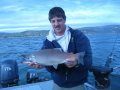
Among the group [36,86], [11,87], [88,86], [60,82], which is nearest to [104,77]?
[88,86]

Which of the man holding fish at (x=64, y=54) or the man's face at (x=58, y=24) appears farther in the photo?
the man's face at (x=58, y=24)

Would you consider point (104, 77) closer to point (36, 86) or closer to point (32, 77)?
point (36, 86)

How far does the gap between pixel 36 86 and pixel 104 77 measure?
7.13 ft

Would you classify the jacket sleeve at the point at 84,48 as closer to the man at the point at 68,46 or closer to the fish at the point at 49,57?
the man at the point at 68,46

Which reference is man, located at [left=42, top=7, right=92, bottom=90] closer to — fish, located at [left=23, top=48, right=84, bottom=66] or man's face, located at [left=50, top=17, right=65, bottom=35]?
man's face, located at [left=50, top=17, right=65, bottom=35]

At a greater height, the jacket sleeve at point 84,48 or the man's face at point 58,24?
the man's face at point 58,24

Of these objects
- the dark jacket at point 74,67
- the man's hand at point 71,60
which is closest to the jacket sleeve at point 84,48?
the dark jacket at point 74,67

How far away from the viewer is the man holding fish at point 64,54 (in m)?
2.94

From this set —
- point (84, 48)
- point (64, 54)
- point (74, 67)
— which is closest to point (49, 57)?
point (64, 54)

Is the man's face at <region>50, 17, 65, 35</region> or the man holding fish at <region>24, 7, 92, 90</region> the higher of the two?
the man's face at <region>50, 17, 65, 35</region>

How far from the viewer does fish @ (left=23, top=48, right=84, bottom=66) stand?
9.51 feet

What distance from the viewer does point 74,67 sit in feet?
10.1

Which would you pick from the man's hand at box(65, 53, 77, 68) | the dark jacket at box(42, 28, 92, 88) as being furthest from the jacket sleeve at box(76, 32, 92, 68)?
the man's hand at box(65, 53, 77, 68)

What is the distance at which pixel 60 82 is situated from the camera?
331 cm
